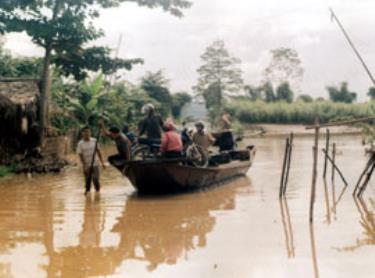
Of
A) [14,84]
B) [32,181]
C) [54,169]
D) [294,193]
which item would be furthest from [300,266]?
[14,84]

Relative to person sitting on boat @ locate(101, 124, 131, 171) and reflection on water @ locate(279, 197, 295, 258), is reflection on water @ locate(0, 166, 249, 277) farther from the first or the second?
reflection on water @ locate(279, 197, 295, 258)

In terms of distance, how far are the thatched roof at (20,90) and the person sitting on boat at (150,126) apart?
5.28m

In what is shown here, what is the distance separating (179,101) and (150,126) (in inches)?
1243

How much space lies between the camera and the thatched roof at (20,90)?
57.5ft

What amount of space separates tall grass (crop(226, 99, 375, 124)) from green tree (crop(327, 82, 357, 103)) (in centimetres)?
702

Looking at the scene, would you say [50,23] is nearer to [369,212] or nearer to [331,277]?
[369,212]

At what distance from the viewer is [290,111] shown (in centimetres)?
4509

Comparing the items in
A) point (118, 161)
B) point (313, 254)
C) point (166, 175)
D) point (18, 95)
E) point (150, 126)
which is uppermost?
point (18, 95)

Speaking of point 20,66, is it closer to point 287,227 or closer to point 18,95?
point 18,95

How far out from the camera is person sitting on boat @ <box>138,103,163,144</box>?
13492mm

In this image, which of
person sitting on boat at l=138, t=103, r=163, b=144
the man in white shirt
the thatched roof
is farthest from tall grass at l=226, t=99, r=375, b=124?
the man in white shirt

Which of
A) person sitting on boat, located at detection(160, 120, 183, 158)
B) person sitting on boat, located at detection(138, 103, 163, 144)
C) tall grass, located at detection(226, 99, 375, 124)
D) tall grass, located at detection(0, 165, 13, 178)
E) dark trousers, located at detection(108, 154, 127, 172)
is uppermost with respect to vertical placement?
tall grass, located at detection(226, 99, 375, 124)

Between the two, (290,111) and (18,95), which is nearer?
(18,95)

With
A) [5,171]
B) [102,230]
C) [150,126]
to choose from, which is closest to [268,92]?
[5,171]
